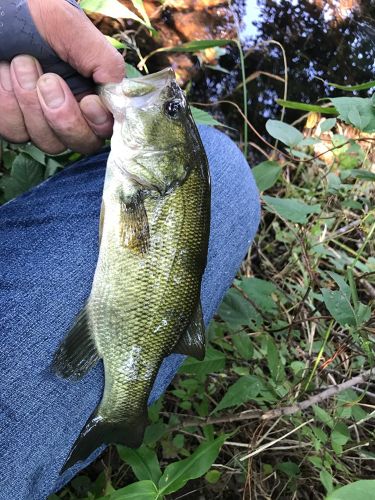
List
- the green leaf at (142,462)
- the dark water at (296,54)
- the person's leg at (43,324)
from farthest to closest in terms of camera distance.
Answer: the dark water at (296,54) < the green leaf at (142,462) < the person's leg at (43,324)

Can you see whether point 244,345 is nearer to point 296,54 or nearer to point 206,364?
point 206,364

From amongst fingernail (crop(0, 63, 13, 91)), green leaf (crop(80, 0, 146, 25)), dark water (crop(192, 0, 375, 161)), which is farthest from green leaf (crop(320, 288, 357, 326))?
dark water (crop(192, 0, 375, 161))

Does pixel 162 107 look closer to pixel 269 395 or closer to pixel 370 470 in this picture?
pixel 269 395

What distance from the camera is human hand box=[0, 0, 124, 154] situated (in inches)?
50.6

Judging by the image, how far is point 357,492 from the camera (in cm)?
95

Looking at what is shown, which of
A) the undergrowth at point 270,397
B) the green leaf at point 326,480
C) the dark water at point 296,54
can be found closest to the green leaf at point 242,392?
the undergrowth at point 270,397

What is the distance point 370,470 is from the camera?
197 cm

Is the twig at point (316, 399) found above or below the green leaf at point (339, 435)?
above

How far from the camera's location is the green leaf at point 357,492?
940 mm

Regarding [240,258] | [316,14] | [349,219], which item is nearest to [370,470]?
[240,258]

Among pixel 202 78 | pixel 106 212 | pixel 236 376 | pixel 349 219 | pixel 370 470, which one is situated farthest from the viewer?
pixel 202 78

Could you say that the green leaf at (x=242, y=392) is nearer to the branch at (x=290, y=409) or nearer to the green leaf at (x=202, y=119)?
the branch at (x=290, y=409)

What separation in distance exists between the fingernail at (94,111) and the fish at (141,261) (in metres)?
0.04

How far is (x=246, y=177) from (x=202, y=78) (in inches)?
63.2
